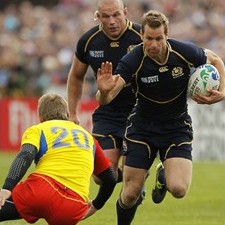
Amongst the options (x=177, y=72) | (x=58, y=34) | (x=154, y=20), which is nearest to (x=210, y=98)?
(x=177, y=72)

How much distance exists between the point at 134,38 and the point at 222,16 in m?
12.2

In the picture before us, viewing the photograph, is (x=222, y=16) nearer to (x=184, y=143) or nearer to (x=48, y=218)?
(x=184, y=143)

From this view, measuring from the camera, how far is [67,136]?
852cm

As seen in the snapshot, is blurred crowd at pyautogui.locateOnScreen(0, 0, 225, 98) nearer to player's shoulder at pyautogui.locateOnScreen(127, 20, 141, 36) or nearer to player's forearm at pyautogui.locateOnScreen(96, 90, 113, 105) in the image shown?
player's shoulder at pyautogui.locateOnScreen(127, 20, 141, 36)

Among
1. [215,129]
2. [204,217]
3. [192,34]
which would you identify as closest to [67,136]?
[204,217]

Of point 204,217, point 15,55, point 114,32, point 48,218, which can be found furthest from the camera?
point 15,55

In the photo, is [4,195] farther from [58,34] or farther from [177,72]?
[58,34]

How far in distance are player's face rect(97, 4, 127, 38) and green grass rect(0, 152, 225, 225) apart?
7.37 feet

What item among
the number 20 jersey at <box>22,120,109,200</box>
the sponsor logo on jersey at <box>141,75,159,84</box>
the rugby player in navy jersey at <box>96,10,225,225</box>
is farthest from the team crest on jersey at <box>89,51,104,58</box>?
the number 20 jersey at <box>22,120,109,200</box>

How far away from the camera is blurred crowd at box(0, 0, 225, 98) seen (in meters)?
23.1

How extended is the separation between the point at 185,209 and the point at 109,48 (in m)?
2.95

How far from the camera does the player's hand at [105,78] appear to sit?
365 inches

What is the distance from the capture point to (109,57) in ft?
37.3

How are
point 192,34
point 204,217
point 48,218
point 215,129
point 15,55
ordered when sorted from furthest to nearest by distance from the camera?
point 15,55 < point 192,34 < point 215,129 < point 204,217 < point 48,218
